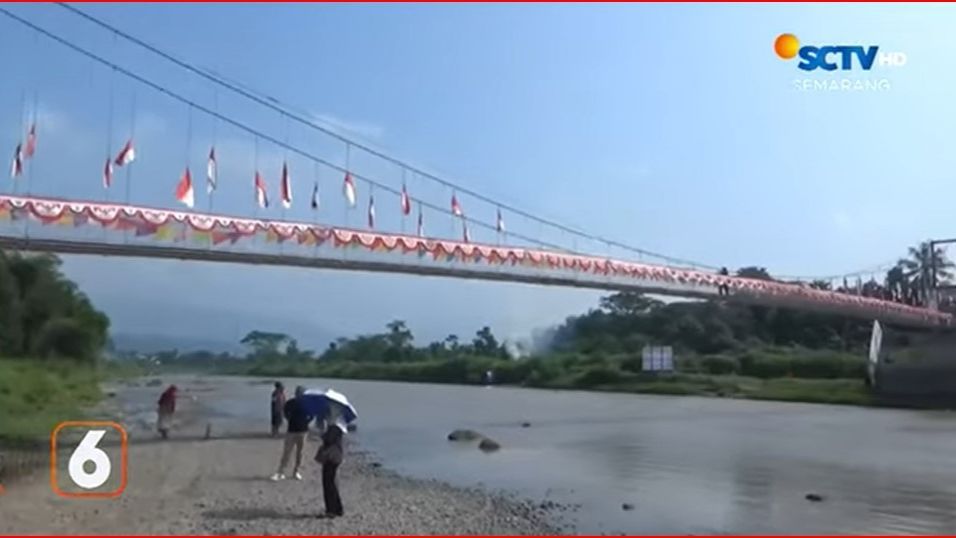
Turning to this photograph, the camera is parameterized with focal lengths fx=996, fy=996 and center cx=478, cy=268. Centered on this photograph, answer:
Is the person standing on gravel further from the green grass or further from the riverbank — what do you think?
the green grass

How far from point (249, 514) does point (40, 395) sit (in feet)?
60.9

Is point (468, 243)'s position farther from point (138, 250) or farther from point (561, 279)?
point (138, 250)

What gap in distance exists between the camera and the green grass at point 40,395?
1914 cm

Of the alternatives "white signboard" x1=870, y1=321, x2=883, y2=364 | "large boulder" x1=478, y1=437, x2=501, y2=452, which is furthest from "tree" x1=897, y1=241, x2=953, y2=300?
"large boulder" x1=478, y1=437, x2=501, y2=452

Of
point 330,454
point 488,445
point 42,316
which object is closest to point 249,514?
point 330,454

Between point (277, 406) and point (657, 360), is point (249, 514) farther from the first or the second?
point (657, 360)

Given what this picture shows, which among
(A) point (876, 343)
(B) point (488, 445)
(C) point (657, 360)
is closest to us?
(B) point (488, 445)

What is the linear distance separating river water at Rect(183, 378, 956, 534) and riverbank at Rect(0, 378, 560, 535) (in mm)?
1116

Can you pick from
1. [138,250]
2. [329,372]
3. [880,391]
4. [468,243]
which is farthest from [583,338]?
[138,250]

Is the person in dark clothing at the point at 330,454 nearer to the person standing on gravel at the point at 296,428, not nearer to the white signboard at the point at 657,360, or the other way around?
the person standing on gravel at the point at 296,428

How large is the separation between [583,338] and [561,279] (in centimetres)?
3929

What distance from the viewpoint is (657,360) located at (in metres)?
58.0

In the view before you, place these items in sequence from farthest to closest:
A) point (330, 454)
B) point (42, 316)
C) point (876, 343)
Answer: point (876, 343) < point (42, 316) < point (330, 454)

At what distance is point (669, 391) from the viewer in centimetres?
5462
